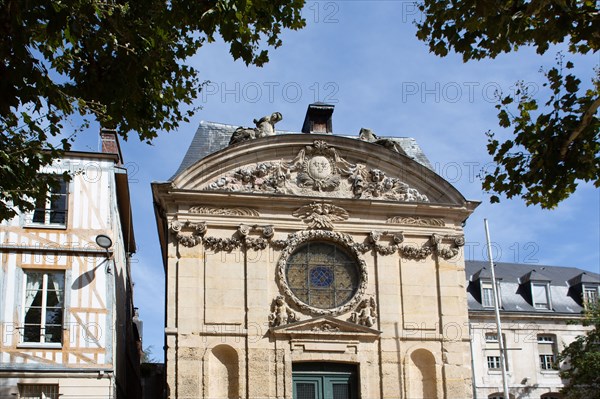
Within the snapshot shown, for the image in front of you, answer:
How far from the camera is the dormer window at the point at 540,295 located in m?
32.0

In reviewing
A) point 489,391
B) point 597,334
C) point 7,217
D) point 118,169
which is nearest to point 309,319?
point 118,169

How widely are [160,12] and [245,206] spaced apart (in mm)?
8246

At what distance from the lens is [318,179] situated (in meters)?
19.3

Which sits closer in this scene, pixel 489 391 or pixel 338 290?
pixel 338 290

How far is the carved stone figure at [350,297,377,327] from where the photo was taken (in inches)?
725

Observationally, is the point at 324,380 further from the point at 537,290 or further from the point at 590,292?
the point at 590,292

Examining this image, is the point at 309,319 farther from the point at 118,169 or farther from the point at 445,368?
the point at 118,169

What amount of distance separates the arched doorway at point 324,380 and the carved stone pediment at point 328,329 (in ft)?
2.12

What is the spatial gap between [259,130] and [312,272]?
357 centimetres

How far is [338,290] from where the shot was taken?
18812mm

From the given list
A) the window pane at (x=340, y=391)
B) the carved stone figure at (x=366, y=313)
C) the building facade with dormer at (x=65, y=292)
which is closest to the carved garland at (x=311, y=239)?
the carved stone figure at (x=366, y=313)

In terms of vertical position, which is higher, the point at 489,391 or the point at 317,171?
the point at 317,171

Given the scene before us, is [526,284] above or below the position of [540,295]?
above

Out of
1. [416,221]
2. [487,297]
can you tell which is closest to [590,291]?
[487,297]
